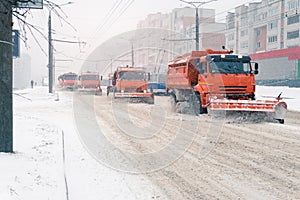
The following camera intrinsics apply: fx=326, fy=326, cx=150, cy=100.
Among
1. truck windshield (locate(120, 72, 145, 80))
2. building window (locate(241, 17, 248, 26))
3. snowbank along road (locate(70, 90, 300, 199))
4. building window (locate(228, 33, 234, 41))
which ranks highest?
building window (locate(241, 17, 248, 26))

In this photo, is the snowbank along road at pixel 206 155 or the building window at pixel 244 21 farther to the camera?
the building window at pixel 244 21

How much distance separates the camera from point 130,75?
76.4 feet

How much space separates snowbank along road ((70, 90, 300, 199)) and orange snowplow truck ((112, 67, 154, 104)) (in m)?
10.2

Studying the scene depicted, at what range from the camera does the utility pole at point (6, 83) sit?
554 centimetres

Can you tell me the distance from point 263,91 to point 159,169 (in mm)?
28443

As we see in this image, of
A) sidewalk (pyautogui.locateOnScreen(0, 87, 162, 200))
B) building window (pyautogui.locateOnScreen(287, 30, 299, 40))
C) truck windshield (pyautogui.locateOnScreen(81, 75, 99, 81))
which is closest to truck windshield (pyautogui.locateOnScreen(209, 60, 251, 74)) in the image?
sidewalk (pyautogui.locateOnScreen(0, 87, 162, 200))

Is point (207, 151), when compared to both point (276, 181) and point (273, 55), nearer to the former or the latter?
point (276, 181)

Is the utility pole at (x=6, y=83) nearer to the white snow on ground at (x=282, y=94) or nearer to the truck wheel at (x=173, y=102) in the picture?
the truck wheel at (x=173, y=102)

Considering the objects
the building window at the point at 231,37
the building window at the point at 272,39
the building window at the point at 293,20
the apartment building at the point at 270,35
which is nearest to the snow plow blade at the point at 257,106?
the apartment building at the point at 270,35

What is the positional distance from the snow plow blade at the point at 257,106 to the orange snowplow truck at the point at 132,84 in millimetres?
9771

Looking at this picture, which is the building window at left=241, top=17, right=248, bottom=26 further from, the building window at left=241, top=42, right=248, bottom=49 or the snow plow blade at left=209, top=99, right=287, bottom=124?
the snow plow blade at left=209, top=99, right=287, bottom=124

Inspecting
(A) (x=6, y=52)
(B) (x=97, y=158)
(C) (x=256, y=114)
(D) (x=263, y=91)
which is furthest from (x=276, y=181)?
(D) (x=263, y=91)

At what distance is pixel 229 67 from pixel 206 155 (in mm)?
7238

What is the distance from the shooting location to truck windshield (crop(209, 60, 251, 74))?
517 inches
